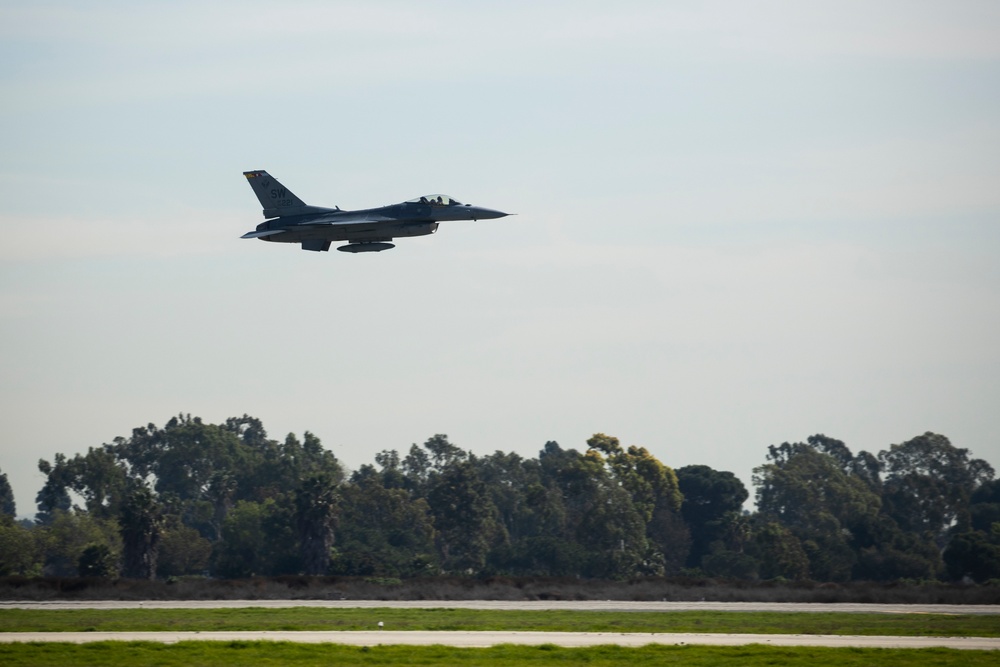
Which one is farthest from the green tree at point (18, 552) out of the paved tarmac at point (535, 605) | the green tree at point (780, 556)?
the green tree at point (780, 556)

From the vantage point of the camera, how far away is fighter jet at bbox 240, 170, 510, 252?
5822 centimetres

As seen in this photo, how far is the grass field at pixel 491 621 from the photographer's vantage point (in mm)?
44156

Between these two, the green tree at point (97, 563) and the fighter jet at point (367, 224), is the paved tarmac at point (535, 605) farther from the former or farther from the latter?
the green tree at point (97, 563)

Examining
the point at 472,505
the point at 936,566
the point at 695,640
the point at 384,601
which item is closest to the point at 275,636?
the point at 695,640

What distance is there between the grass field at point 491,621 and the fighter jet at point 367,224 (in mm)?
17222

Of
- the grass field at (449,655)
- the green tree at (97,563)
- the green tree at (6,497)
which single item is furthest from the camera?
the green tree at (6,497)

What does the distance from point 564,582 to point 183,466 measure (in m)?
101

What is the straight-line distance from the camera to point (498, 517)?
453ft

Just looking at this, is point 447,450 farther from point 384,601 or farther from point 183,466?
point 384,601

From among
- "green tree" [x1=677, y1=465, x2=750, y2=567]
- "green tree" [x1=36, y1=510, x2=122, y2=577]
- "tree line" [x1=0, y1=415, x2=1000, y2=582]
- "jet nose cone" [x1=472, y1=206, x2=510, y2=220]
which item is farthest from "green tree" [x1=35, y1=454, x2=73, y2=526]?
"jet nose cone" [x1=472, y1=206, x2=510, y2=220]

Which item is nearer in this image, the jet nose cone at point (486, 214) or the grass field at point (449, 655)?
the grass field at point (449, 655)

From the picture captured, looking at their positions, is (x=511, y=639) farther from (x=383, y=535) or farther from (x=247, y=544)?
(x=383, y=535)

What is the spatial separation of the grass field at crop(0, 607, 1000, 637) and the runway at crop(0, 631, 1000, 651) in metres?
3.04

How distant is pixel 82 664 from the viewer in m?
32.3
